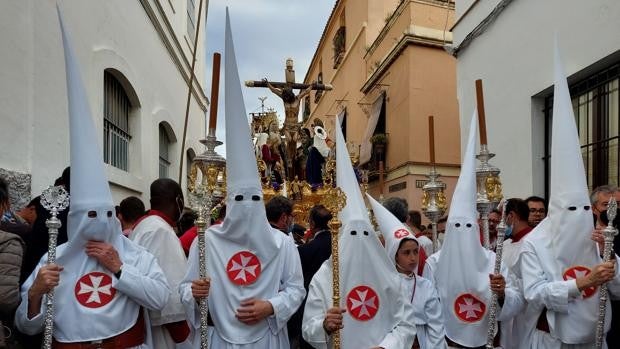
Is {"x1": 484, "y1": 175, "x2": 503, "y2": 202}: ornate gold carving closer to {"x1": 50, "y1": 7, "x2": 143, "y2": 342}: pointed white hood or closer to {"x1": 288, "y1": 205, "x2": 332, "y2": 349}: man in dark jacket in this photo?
{"x1": 288, "y1": 205, "x2": 332, "y2": 349}: man in dark jacket

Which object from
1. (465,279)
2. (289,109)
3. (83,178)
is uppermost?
(289,109)

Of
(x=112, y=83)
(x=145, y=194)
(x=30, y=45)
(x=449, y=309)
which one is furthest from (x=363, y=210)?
(x=145, y=194)

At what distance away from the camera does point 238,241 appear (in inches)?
132

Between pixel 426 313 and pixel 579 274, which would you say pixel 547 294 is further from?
pixel 426 313

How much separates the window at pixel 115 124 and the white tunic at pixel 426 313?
19.3ft

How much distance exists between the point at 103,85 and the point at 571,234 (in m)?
6.71

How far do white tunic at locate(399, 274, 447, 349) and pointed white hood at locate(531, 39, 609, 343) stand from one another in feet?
2.43

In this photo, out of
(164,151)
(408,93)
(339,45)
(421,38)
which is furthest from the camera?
(339,45)

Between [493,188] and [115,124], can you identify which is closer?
[493,188]

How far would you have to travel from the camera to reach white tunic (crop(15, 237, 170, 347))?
2918mm

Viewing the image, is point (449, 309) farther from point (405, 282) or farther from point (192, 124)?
point (192, 124)

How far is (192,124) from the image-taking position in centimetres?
1614

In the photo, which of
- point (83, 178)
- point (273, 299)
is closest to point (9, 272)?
point (83, 178)

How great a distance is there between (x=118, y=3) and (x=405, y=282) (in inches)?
277
